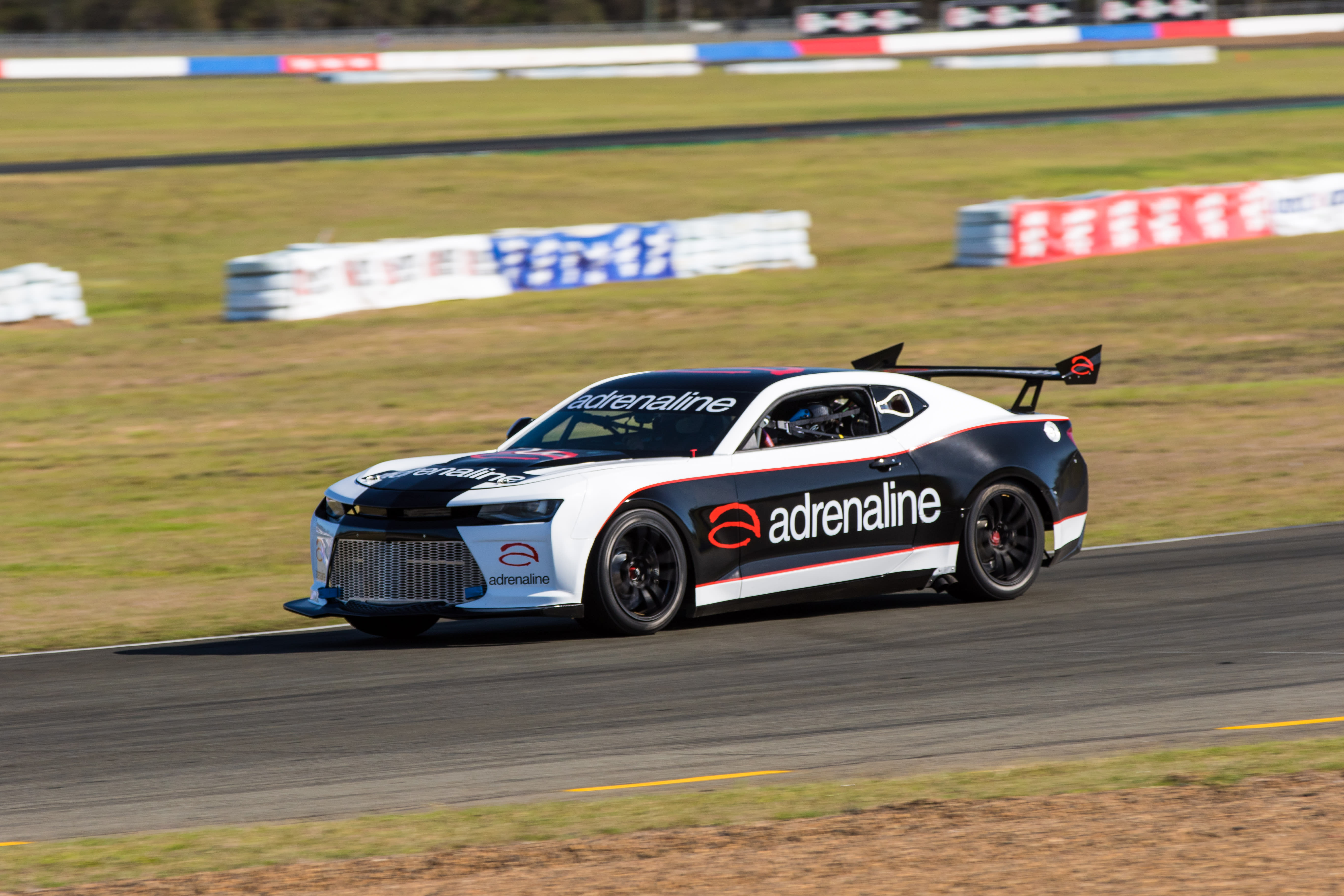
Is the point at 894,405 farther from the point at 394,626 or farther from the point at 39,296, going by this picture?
the point at 39,296

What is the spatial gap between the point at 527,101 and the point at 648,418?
155 ft

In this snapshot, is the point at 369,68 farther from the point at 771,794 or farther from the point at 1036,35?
the point at 771,794

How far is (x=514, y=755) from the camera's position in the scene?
23.9 ft

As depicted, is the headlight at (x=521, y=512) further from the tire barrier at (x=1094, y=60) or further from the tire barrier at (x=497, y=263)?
the tire barrier at (x=1094, y=60)

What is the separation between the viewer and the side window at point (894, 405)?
10656 mm

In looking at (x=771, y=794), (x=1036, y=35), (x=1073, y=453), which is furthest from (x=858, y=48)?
(x=771, y=794)

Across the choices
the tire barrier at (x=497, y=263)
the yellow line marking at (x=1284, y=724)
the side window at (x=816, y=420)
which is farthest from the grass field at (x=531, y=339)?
the yellow line marking at (x=1284, y=724)

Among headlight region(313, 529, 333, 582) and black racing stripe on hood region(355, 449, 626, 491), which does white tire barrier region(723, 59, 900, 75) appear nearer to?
black racing stripe on hood region(355, 449, 626, 491)

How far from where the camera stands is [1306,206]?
31344 millimetres

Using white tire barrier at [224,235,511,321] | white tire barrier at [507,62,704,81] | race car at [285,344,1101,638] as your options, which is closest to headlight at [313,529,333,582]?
race car at [285,344,1101,638]

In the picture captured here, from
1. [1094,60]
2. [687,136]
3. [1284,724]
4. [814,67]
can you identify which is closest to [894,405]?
[1284,724]

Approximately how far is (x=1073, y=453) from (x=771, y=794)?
5286 mm

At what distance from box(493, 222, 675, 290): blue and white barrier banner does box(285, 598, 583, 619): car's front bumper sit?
17232 mm

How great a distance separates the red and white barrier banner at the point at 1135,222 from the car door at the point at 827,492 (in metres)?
18.5
